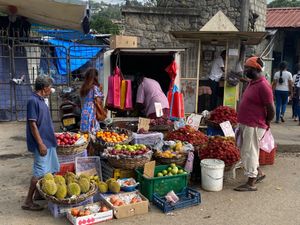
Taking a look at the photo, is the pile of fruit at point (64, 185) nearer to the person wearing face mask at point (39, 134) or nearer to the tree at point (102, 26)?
the person wearing face mask at point (39, 134)

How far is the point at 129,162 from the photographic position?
5629 mm

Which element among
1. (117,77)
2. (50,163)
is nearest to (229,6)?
(117,77)

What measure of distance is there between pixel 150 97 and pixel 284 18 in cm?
1258

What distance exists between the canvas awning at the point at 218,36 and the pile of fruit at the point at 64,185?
5487 mm

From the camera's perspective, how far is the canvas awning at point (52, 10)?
27.8ft

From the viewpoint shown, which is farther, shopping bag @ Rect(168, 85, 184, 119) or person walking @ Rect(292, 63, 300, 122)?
person walking @ Rect(292, 63, 300, 122)

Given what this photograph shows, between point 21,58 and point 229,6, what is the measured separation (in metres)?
7.47

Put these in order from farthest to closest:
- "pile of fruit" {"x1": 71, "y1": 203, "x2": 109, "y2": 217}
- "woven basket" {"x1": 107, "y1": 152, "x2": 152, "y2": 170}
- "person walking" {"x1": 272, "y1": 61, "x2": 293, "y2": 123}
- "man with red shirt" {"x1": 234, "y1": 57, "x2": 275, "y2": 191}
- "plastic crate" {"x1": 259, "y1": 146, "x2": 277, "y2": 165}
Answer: "person walking" {"x1": 272, "y1": 61, "x2": 293, "y2": 123} → "plastic crate" {"x1": 259, "y1": 146, "x2": 277, "y2": 165} → "man with red shirt" {"x1": 234, "y1": 57, "x2": 275, "y2": 191} → "woven basket" {"x1": 107, "y1": 152, "x2": 152, "y2": 170} → "pile of fruit" {"x1": 71, "y1": 203, "x2": 109, "y2": 217}

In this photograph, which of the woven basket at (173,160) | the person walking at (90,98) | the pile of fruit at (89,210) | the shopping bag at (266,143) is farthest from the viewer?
the shopping bag at (266,143)

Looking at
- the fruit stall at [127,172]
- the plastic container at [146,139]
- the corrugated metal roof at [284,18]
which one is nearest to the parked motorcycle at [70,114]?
the fruit stall at [127,172]

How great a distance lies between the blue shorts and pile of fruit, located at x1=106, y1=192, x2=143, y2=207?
941mm

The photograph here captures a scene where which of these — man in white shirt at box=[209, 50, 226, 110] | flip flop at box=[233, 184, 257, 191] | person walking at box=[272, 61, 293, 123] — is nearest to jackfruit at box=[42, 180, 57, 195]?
flip flop at box=[233, 184, 257, 191]

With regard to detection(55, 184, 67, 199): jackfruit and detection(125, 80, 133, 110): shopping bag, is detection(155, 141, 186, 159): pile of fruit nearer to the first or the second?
detection(125, 80, 133, 110): shopping bag

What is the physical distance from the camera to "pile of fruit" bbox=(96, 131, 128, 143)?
20.8 feet
